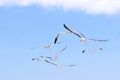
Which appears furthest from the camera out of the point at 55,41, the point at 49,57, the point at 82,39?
the point at 49,57

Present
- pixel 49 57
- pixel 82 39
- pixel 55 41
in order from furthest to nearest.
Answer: pixel 49 57
pixel 55 41
pixel 82 39

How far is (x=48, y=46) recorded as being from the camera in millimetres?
36156

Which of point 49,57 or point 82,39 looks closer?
point 82,39

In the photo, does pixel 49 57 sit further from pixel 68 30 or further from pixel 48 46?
pixel 68 30

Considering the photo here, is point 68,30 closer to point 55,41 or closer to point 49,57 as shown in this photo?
point 55,41

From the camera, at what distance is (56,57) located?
4050cm

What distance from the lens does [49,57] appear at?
40.4 metres

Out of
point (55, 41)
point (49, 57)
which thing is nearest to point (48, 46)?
point (55, 41)

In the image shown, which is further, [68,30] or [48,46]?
[48,46]

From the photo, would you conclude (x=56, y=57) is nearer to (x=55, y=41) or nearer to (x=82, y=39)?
(x=55, y=41)

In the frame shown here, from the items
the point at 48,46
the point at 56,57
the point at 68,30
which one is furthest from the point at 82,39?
the point at 56,57

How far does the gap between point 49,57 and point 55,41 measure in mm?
6126

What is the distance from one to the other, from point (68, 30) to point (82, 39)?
5.01 feet

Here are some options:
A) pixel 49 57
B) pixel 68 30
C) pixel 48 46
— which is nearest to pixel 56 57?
pixel 49 57
